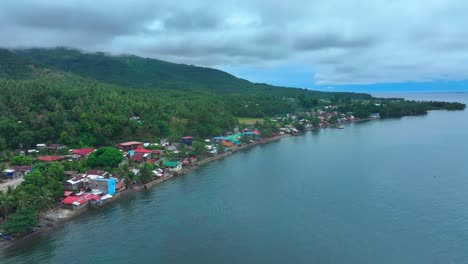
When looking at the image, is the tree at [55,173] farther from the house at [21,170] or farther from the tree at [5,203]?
the tree at [5,203]

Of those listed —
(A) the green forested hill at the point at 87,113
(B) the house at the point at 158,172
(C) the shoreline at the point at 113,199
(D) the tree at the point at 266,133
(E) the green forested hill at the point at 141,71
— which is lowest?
(C) the shoreline at the point at 113,199

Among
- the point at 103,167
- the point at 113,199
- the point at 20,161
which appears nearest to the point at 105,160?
the point at 103,167

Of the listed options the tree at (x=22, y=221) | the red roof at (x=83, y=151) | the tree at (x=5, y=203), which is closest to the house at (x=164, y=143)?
the red roof at (x=83, y=151)

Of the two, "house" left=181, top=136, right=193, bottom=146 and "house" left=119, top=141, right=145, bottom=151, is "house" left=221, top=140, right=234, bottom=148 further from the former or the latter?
"house" left=119, top=141, right=145, bottom=151

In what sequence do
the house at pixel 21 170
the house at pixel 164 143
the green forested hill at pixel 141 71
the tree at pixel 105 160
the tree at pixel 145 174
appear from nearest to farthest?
the house at pixel 21 170 → the tree at pixel 145 174 → the tree at pixel 105 160 → the house at pixel 164 143 → the green forested hill at pixel 141 71

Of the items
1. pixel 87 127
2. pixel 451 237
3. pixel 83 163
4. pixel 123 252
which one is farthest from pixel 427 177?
pixel 87 127

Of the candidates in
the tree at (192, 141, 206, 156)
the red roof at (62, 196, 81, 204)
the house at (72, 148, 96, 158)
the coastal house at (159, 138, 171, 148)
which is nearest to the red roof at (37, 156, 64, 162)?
the house at (72, 148, 96, 158)

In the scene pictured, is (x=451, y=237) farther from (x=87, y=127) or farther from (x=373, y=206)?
(x=87, y=127)

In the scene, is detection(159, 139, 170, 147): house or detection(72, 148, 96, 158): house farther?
detection(159, 139, 170, 147): house
